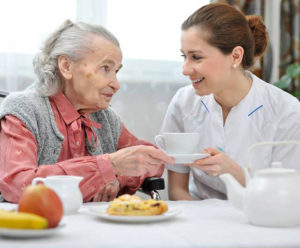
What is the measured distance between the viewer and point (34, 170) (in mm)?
1503

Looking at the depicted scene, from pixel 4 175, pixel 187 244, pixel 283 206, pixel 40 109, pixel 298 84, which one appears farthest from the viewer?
pixel 298 84

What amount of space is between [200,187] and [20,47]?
1218 mm

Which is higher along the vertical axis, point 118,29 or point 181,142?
point 118,29

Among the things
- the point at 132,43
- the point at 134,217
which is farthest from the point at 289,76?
the point at 134,217

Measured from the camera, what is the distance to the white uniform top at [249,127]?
1.93m

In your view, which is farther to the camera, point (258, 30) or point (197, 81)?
point (258, 30)

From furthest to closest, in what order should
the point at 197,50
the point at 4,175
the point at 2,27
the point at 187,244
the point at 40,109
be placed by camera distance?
the point at 2,27
the point at 197,50
the point at 40,109
the point at 4,175
the point at 187,244

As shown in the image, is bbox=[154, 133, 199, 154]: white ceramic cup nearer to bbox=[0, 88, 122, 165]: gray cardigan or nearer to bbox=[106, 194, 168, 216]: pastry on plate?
bbox=[106, 194, 168, 216]: pastry on plate

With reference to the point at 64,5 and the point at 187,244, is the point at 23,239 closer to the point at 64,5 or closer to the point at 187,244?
the point at 187,244

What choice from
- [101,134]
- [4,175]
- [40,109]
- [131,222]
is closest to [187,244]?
[131,222]

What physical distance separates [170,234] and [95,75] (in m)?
1.01

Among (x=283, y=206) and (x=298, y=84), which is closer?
(x=283, y=206)

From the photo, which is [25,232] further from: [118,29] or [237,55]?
[118,29]

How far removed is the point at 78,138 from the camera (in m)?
1.84
